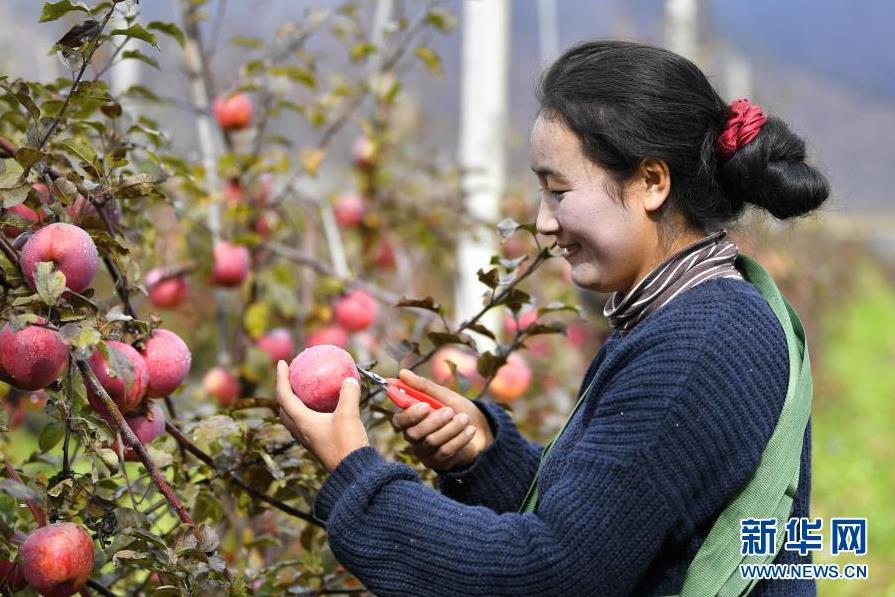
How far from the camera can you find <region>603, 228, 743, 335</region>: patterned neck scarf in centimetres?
138

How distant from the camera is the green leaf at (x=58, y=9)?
130 centimetres

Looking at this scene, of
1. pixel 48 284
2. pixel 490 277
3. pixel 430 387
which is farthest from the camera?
pixel 490 277

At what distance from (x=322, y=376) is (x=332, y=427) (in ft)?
0.28

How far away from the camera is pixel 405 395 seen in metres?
1.43

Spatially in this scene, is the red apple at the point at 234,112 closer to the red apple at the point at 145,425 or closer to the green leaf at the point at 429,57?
the green leaf at the point at 429,57

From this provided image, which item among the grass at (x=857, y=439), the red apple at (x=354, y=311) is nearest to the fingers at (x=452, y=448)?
the red apple at (x=354, y=311)

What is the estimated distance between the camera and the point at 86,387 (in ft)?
4.32

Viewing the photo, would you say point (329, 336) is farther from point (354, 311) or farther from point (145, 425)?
point (145, 425)

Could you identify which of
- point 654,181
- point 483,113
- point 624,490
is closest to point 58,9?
point 654,181

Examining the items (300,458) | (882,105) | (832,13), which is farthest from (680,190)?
(832,13)

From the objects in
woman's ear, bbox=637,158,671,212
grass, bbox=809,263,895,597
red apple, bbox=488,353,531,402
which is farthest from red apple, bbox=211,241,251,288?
grass, bbox=809,263,895,597

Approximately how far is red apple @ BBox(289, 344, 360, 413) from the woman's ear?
0.40 metres

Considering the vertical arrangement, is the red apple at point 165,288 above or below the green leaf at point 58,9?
below

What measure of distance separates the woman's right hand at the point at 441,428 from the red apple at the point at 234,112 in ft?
4.84
